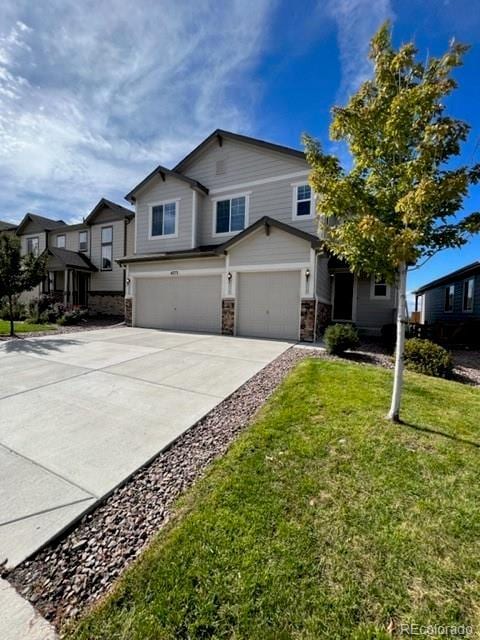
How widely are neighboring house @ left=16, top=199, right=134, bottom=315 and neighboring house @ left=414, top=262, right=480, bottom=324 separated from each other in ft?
65.1

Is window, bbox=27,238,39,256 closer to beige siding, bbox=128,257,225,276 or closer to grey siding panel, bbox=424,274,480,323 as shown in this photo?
beige siding, bbox=128,257,225,276

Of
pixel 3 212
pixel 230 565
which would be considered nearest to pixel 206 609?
pixel 230 565

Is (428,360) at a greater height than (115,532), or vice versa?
(428,360)

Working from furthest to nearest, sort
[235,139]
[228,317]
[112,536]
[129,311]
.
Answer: [129,311]
[235,139]
[228,317]
[112,536]

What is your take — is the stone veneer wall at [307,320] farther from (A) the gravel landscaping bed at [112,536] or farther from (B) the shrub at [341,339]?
(A) the gravel landscaping bed at [112,536]

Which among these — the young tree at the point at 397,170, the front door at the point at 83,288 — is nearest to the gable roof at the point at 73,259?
the front door at the point at 83,288

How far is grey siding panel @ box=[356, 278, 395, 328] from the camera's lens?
13.2 meters

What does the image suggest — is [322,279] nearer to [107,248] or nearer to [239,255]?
[239,255]

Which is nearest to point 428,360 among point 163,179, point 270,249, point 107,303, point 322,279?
point 322,279

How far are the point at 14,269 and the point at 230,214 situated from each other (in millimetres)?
9728

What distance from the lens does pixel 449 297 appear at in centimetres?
1781

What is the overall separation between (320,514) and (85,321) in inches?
710

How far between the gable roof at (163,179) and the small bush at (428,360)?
472 inches

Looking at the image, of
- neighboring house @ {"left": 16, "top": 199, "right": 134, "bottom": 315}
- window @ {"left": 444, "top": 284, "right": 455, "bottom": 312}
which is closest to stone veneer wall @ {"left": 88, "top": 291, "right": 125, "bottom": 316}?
neighboring house @ {"left": 16, "top": 199, "right": 134, "bottom": 315}
